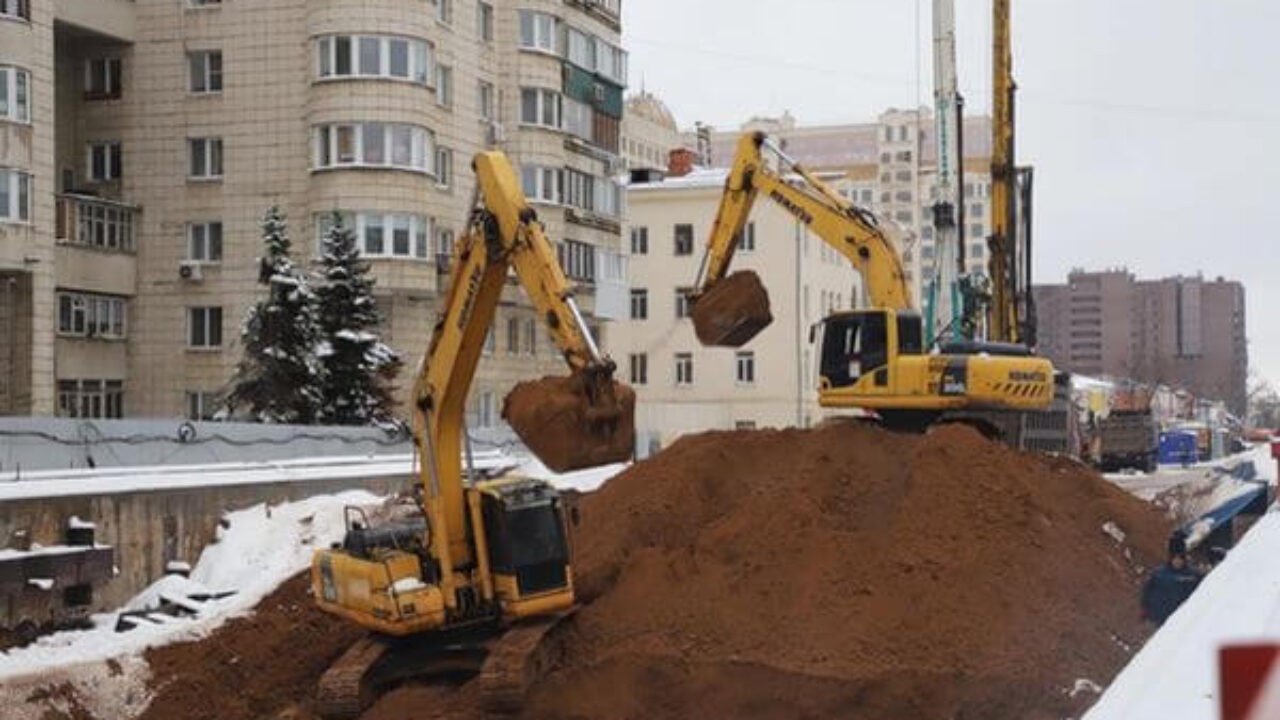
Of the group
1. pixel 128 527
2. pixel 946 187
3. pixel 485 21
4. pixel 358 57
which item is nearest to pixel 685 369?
pixel 485 21

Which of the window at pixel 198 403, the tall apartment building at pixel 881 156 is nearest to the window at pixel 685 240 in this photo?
the window at pixel 198 403

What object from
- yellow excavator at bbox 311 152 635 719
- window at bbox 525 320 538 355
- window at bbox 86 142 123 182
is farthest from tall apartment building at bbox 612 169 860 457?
yellow excavator at bbox 311 152 635 719

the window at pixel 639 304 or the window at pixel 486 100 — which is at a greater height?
the window at pixel 486 100

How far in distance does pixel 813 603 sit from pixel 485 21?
2965 centimetres

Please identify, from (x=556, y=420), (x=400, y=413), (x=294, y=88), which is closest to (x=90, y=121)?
(x=294, y=88)

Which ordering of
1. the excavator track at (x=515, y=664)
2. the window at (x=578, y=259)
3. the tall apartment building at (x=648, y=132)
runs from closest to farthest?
the excavator track at (x=515, y=664), the window at (x=578, y=259), the tall apartment building at (x=648, y=132)

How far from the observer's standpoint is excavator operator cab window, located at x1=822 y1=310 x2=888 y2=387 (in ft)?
59.0

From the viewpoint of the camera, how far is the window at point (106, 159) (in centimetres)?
3672

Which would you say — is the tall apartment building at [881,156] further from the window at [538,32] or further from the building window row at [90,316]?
the building window row at [90,316]

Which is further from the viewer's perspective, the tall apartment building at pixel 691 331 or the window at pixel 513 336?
the tall apartment building at pixel 691 331

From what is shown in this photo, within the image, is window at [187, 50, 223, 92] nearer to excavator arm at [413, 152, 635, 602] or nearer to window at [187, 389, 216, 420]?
window at [187, 389, 216, 420]

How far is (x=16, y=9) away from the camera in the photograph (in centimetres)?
3044

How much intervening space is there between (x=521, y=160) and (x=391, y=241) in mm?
7194

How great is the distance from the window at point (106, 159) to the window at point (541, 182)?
10365 millimetres
